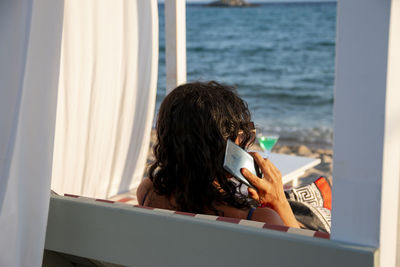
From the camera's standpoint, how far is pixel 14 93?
1.39m

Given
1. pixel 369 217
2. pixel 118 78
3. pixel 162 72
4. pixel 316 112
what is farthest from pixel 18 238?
pixel 162 72

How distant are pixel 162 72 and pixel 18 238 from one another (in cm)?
1349

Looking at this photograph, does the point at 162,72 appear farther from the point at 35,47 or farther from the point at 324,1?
the point at 35,47

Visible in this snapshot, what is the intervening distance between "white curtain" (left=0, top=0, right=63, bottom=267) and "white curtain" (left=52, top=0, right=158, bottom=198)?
857mm

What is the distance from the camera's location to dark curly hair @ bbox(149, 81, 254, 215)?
4.57 ft

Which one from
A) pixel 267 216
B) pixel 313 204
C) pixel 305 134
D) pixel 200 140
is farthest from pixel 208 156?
pixel 305 134

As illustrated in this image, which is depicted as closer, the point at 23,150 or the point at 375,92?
the point at 375,92

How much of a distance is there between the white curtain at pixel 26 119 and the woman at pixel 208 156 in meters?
0.33

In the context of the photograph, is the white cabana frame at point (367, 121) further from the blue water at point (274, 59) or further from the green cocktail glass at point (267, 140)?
the blue water at point (274, 59)

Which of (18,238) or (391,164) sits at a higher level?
(391,164)

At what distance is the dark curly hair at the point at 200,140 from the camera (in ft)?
4.57

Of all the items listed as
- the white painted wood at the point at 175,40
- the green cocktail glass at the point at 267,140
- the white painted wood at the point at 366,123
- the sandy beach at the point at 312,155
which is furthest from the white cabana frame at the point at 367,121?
the sandy beach at the point at 312,155

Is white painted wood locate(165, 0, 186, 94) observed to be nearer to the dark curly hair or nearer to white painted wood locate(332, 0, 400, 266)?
the dark curly hair

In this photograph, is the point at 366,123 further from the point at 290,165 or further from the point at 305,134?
the point at 305,134
